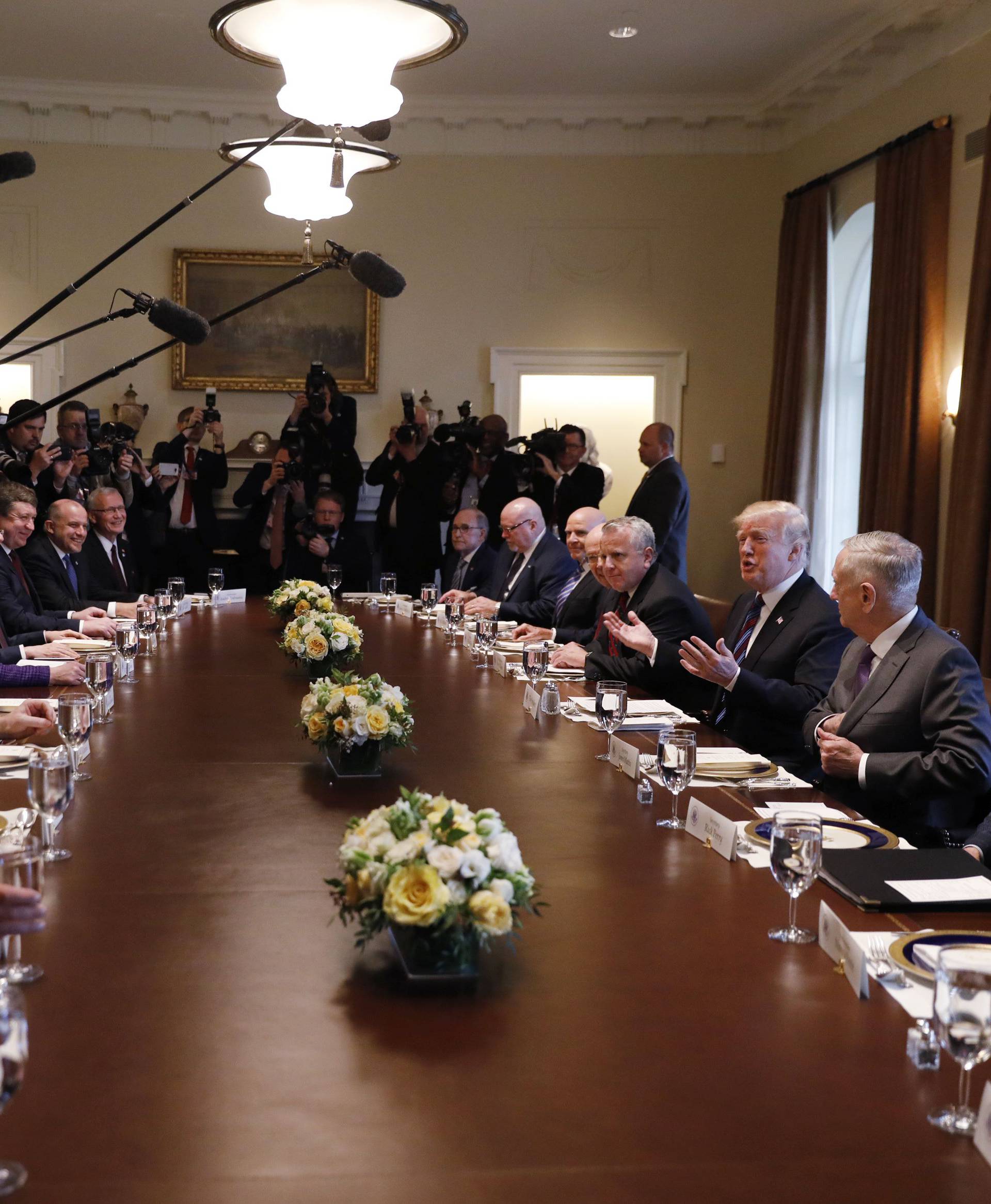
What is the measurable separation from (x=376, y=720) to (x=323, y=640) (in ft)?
4.34

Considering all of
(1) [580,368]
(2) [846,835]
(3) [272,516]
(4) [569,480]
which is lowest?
(2) [846,835]

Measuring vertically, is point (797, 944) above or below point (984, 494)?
below

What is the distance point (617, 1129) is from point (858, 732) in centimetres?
198

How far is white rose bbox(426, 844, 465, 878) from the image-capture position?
54.4 inches

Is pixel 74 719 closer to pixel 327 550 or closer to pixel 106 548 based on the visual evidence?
pixel 106 548

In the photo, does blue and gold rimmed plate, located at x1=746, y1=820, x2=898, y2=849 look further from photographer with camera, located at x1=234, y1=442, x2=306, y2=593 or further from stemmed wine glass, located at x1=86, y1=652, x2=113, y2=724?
photographer with camera, located at x1=234, y1=442, x2=306, y2=593

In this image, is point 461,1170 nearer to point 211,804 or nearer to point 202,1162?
point 202,1162

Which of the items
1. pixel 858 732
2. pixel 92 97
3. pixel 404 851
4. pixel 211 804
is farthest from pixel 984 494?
pixel 92 97

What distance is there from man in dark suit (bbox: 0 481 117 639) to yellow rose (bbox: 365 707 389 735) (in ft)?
9.56

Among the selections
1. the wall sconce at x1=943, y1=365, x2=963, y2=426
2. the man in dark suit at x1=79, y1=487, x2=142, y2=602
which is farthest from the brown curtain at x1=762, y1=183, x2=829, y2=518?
the man in dark suit at x1=79, y1=487, x2=142, y2=602

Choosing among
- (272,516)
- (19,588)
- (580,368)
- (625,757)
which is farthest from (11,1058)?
(580,368)

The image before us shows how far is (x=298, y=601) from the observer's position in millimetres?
4887

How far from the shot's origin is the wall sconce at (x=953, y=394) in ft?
21.6

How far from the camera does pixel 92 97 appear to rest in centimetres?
874
